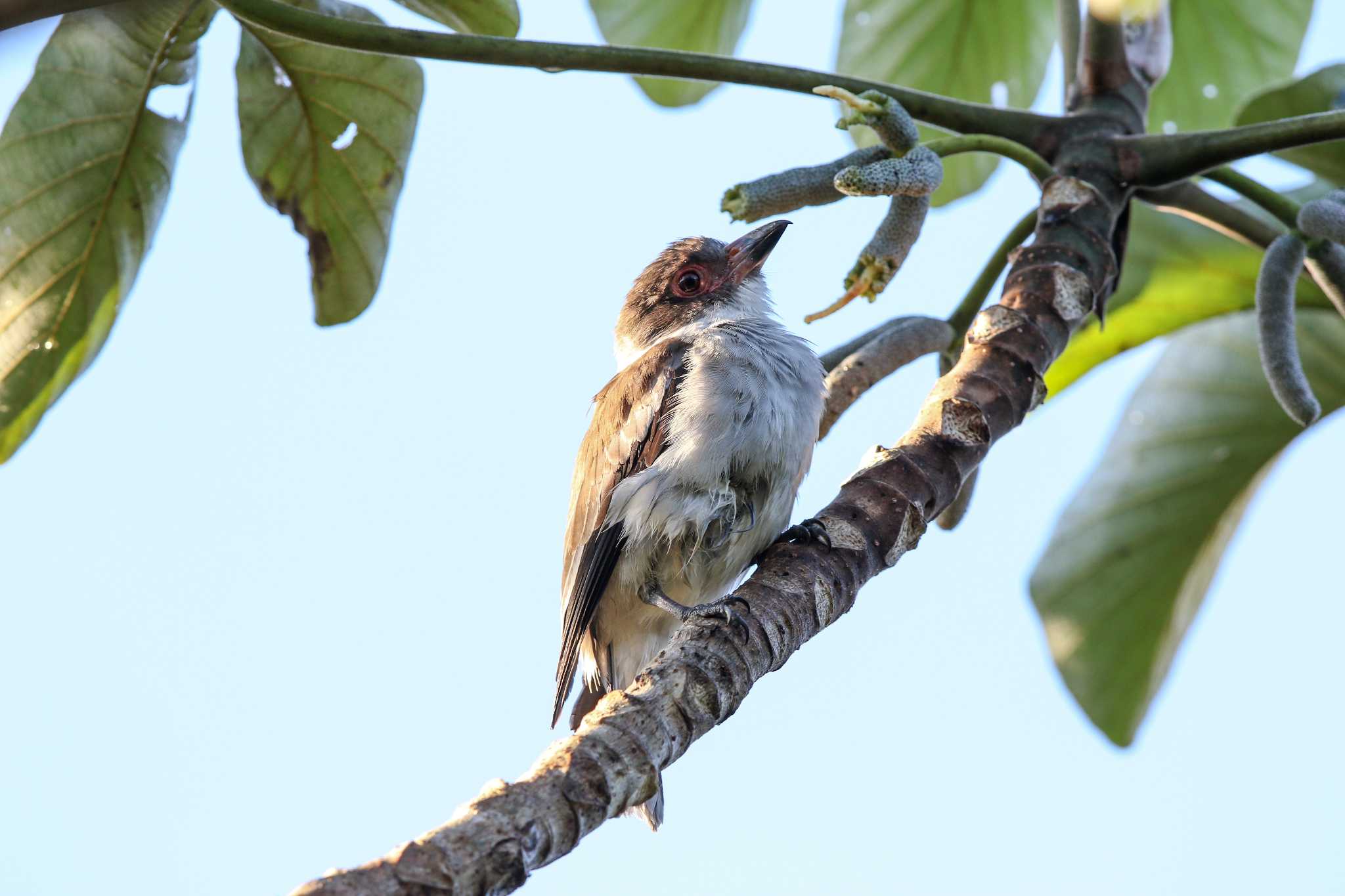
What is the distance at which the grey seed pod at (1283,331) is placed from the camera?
9.30 feet

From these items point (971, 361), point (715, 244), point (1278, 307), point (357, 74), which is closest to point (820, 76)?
point (971, 361)

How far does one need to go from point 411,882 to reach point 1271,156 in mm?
3375

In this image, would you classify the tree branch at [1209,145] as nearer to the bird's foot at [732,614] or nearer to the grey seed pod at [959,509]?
the grey seed pod at [959,509]

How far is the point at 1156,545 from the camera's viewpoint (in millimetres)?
4172

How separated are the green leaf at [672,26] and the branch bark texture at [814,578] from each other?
1.44 meters

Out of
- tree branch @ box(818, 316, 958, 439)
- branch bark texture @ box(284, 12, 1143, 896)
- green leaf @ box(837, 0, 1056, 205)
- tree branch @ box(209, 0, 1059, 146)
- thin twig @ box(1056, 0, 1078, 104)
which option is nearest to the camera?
branch bark texture @ box(284, 12, 1143, 896)

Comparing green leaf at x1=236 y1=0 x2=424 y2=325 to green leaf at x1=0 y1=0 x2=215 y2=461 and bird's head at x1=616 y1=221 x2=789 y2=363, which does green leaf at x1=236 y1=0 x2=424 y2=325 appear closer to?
green leaf at x1=0 y1=0 x2=215 y2=461

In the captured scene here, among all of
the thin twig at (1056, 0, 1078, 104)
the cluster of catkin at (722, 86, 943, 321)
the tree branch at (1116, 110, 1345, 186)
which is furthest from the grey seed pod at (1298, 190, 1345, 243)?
the thin twig at (1056, 0, 1078, 104)

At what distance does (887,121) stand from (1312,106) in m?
1.71

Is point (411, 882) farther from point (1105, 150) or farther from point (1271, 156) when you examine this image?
point (1271, 156)

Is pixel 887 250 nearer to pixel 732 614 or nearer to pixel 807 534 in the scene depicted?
pixel 807 534

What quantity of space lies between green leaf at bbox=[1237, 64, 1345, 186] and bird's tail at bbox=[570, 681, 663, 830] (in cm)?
253

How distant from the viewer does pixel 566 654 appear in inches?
136

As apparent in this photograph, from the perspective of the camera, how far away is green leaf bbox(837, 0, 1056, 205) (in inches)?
179
